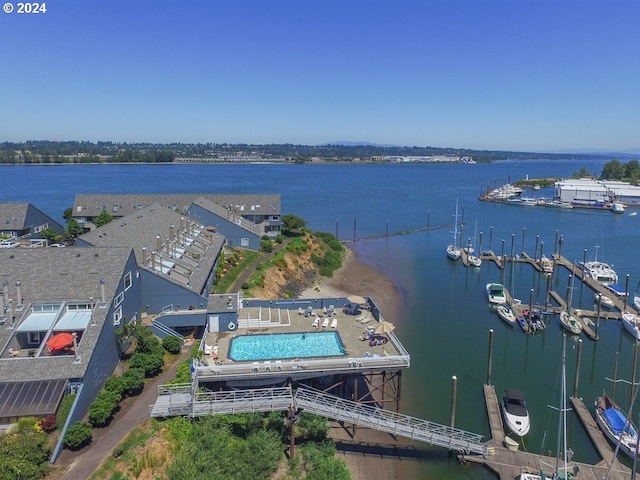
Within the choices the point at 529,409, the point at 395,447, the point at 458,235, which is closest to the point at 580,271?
the point at 458,235

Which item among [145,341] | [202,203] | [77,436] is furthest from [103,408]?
[202,203]

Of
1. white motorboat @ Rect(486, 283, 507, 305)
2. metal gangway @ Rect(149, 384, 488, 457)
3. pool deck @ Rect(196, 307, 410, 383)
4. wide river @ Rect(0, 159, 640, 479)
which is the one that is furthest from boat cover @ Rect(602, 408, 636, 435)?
white motorboat @ Rect(486, 283, 507, 305)

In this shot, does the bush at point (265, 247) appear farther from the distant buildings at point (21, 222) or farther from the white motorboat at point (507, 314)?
the white motorboat at point (507, 314)

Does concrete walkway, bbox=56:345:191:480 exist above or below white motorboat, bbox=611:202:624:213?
above

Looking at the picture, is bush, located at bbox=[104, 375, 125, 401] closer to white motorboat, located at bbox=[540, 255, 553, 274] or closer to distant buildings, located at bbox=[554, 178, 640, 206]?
white motorboat, located at bbox=[540, 255, 553, 274]

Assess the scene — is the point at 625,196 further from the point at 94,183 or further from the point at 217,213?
the point at 94,183

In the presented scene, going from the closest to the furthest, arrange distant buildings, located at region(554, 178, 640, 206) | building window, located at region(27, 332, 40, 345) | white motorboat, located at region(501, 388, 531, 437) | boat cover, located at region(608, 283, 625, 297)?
building window, located at region(27, 332, 40, 345), white motorboat, located at region(501, 388, 531, 437), boat cover, located at region(608, 283, 625, 297), distant buildings, located at region(554, 178, 640, 206)

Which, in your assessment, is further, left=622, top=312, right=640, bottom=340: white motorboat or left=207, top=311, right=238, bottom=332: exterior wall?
left=622, top=312, right=640, bottom=340: white motorboat
